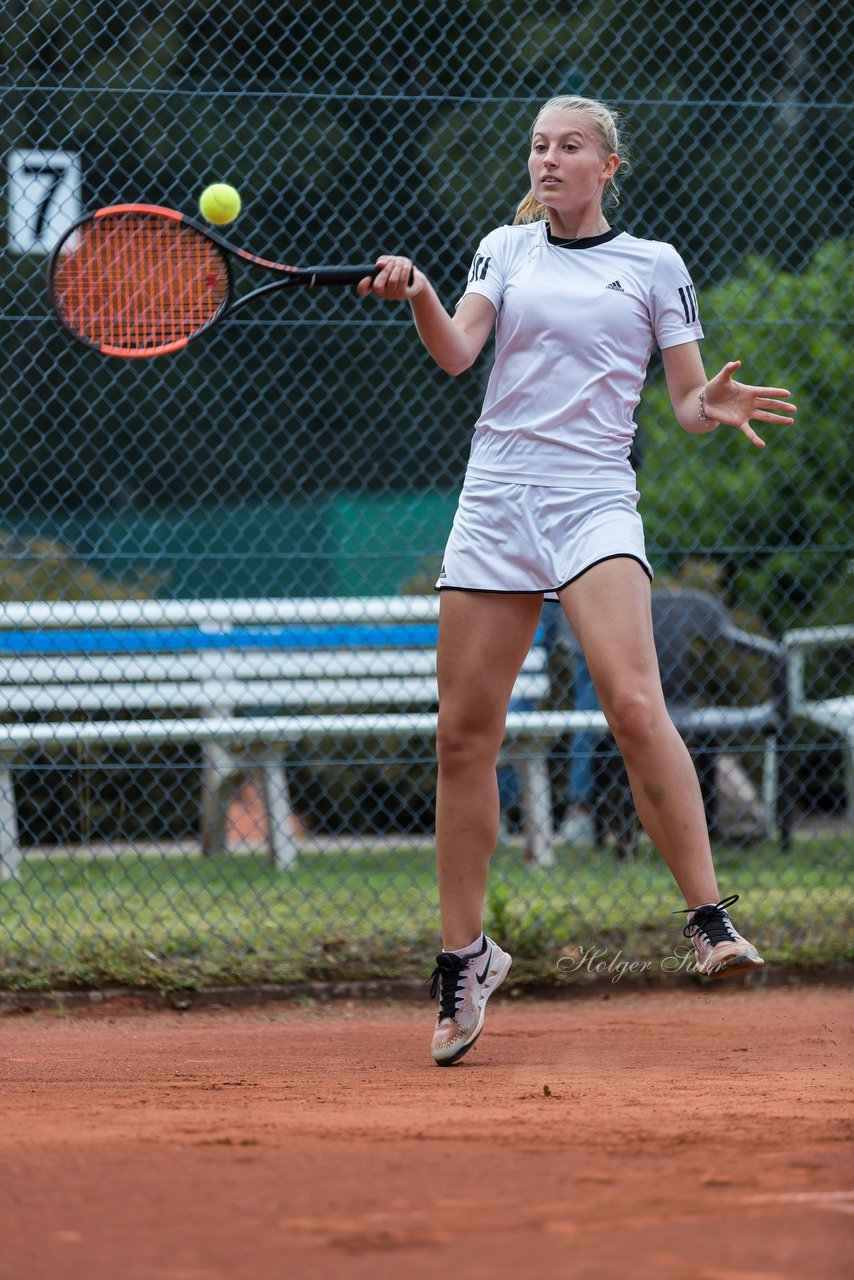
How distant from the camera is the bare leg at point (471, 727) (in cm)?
323

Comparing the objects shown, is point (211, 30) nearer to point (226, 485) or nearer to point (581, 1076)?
point (226, 485)

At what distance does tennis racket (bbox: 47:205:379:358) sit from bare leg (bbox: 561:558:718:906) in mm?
1239

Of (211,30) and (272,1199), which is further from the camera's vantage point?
(211,30)

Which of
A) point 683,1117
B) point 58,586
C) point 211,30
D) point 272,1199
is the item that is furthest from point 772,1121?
point 211,30

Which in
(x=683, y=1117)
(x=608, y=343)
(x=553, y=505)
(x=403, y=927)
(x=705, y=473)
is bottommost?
(x=403, y=927)

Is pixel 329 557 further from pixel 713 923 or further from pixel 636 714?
pixel 713 923

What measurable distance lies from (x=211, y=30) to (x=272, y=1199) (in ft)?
18.5

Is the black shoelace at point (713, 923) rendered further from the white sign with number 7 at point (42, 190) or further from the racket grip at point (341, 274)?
the white sign with number 7 at point (42, 190)

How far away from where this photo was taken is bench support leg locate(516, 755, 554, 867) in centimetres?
586

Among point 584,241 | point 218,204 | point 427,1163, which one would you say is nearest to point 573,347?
point 584,241

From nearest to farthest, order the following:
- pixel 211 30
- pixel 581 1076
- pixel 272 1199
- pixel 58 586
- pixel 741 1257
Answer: pixel 741 1257
pixel 272 1199
pixel 581 1076
pixel 58 586
pixel 211 30

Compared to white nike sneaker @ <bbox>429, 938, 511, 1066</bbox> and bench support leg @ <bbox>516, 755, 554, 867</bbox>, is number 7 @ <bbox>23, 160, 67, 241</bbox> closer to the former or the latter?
bench support leg @ <bbox>516, 755, 554, 867</bbox>

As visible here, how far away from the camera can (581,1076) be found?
3.16 m

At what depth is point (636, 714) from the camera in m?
3.06
